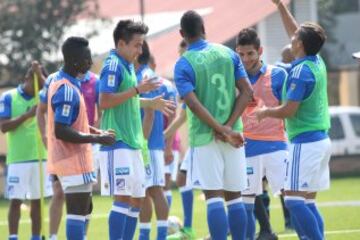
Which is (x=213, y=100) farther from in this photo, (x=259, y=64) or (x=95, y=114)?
(x=95, y=114)

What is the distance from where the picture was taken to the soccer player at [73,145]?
35.8 ft

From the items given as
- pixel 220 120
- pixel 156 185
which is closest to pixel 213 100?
pixel 220 120

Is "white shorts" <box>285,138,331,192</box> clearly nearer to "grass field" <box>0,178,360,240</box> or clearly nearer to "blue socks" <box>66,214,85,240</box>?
"blue socks" <box>66,214,85,240</box>

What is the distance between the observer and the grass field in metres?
15.5

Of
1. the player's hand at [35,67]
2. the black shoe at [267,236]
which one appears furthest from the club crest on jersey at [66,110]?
the black shoe at [267,236]

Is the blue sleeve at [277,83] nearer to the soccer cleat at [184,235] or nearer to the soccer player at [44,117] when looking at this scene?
the soccer player at [44,117]

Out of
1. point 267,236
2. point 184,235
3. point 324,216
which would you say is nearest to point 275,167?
point 267,236

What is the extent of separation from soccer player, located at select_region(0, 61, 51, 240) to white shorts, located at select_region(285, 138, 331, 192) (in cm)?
405

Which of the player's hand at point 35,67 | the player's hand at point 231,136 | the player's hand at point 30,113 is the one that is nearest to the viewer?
the player's hand at point 231,136

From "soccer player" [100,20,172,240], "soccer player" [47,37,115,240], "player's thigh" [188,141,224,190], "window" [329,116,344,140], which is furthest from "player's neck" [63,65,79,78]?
"window" [329,116,344,140]

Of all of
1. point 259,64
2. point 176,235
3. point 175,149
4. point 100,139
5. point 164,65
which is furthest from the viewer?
point 164,65

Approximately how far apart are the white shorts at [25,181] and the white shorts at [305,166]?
3.96 metres

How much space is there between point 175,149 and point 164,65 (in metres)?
20.4

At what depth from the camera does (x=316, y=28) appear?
11578 mm
